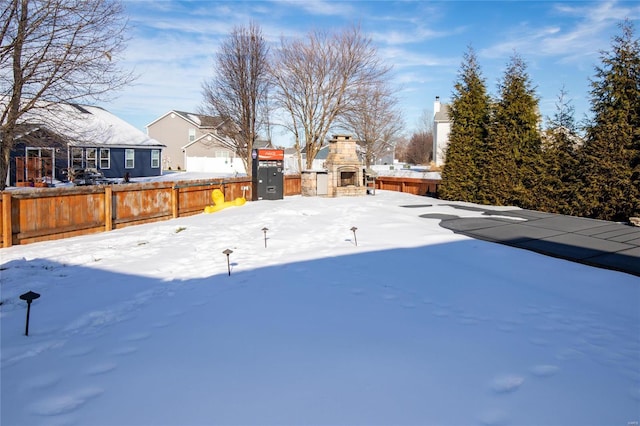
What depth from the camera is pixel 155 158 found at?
103ft

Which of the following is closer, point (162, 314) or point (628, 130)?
point (162, 314)

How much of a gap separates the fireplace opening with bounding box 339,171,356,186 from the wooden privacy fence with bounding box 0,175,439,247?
6831 mm

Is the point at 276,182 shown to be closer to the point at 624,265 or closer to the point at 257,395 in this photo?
the point at 624,265

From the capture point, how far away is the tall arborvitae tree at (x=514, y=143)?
1365 cm

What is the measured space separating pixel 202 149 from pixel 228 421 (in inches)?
1678

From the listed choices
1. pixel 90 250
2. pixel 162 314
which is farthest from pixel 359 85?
pixel 162 314

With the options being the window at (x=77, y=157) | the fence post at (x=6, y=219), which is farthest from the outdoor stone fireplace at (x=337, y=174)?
the window at (x=77, y=157)

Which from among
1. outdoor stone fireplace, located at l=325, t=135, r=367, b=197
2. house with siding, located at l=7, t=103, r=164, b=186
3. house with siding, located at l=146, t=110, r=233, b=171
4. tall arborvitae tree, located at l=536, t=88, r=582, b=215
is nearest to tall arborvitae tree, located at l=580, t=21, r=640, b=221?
tall arborvitae tree, located at l=536, t=88, r=582, b=215

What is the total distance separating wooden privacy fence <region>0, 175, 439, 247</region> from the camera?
27.1 feet

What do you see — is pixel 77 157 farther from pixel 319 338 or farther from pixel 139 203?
pixel 319 338

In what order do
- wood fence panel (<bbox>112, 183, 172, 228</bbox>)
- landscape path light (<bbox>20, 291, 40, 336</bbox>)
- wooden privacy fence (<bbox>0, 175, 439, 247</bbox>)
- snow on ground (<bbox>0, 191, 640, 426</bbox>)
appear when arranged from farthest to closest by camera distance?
wood fence panel (<bbox>112, 183, 172, 228</bbox>), wooden privacy fence (<bbox>0, 175, 439, 247</bbox>), landscape path light (<bbox>20, 291, 40, 336</bbox>), snow on ground (<bbox>0, 191, 640, 426</bbox>)

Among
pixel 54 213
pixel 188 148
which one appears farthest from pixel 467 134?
pixel 188 148

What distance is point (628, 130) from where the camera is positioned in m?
10.5

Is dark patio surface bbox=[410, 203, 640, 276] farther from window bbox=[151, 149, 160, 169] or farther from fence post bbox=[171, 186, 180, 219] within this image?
window bbox=[151, 149, 160, 169]
